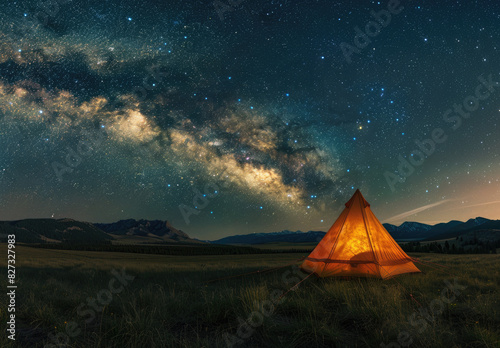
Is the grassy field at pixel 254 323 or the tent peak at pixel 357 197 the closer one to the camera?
the grassy field at pixel 254 323

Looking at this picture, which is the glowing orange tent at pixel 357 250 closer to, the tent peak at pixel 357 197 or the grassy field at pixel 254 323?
the tent peak at pixel 357 197

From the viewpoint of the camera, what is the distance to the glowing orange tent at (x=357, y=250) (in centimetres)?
1079

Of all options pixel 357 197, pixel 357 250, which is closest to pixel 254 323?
pixel 357 250

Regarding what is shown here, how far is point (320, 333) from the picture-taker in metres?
4.40

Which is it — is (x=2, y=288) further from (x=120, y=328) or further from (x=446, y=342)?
(x=446, y=342)

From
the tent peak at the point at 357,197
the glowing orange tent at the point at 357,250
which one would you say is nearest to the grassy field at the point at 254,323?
the glowing orange tent at the point at 357,250

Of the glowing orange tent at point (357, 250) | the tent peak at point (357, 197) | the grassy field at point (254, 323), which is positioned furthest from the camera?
the tent peak at point (357, 197)

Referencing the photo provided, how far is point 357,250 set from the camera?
36.5 ft

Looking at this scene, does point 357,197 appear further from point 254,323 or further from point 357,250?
point 254,323

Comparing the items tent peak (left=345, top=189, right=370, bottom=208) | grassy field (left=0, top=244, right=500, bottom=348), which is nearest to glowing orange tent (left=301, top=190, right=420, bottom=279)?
tent peak (left=345, top=189, right=370, bottom=208)

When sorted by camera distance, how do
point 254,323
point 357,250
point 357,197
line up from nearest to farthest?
point 254,323
point 357,250
point 357,197

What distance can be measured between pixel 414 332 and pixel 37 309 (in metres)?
6.92

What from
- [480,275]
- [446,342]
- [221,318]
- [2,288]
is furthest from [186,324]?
[480,275]

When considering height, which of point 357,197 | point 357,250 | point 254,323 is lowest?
point 254,323
